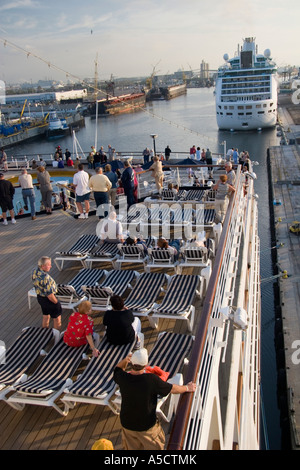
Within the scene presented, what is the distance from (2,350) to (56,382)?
40.6 inches

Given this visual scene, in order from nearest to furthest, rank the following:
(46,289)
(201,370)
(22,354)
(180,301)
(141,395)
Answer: (141,395)
(201,370)
(22,354)
(46,289)
(180,301)

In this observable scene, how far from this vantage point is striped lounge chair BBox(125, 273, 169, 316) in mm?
5679

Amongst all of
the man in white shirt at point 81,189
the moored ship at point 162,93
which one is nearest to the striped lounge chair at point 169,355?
the man in white shirt at point 81,189

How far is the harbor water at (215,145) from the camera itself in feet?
38.0

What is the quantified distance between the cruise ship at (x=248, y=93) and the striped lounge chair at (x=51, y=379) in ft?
186

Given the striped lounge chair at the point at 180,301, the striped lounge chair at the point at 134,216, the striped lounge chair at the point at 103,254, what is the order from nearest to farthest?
the striped lounge chair at the point at 180,301
the striped lounge chair at the point at 103,254
the striped lounge chair at the point at 134,216

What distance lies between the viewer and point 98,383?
13.9ft

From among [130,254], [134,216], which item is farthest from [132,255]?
[134,216]

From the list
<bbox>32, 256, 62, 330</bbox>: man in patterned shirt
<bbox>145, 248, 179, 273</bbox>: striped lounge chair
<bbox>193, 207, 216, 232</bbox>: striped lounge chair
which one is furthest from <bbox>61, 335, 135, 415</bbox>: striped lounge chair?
<bbox>193, 207, 216, 232</bbox>: striped lounge chair

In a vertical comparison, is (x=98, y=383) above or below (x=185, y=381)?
below

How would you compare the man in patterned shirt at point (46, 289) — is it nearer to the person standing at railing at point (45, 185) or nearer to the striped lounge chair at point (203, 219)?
the striped lounge chair at point (203, 219)

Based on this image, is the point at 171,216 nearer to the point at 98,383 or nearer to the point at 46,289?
the point at 46,289

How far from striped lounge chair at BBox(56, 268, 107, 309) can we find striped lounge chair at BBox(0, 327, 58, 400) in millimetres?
779

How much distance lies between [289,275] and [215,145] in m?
38.0
